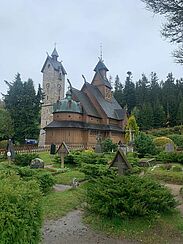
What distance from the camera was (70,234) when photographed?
23.5 feet

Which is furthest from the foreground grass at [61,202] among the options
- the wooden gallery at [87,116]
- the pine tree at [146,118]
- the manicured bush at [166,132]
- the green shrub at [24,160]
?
the pine tree at [146,118]

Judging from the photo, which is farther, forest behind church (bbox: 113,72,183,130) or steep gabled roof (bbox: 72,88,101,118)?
forest behind church (bbox: 113,72,183,130)

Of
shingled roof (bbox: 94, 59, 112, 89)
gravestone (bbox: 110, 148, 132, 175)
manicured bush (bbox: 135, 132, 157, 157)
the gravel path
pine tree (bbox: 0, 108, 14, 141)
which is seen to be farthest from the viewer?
shingled roof (bbox: 94, 59, 112, 89)

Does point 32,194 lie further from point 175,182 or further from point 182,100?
point 182,100

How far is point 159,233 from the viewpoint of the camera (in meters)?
7.56

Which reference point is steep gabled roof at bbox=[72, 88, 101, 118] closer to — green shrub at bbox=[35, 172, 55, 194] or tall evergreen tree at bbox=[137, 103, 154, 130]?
tall evergreen tree at bbox=[137, 103, 154, 130]

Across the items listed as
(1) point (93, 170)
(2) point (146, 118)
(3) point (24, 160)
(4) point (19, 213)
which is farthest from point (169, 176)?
(2) point (146, 118)

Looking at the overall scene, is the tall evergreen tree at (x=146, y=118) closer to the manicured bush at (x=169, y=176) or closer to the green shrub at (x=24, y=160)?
the green shrub at (x=24, y=160)

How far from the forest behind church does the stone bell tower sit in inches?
695

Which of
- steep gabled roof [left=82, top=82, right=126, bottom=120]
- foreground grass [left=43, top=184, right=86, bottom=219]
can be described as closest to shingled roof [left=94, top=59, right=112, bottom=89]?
steep gabled roof [left=82, top=82, right=126, bottom=120]

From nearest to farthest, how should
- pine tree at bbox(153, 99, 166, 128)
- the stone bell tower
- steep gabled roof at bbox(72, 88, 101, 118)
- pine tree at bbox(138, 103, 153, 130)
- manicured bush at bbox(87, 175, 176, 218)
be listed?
manicured bush at bbox(87, 175, 176, 218) < steep gabled roof at bbox(72, 88, 101, 118) < the stone bell tower < pine tree at bbox(138, 103, 153, 130) < pine tree at bbox(153, 99, 166, 128)

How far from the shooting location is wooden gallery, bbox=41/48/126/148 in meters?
42.3

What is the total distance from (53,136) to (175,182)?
29118 millimetres

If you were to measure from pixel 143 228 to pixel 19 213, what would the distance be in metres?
4.72
